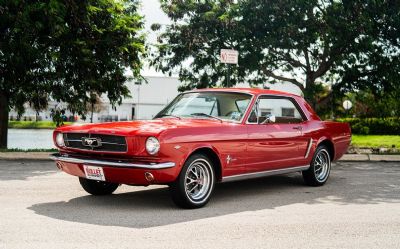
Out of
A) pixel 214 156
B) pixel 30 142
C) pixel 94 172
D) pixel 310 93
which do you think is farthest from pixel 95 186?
pixel 30 142

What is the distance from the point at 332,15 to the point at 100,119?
2009 inches

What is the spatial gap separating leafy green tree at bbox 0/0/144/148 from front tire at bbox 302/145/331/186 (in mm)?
8263

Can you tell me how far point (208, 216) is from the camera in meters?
6.12

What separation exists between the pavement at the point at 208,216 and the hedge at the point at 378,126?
26026mm

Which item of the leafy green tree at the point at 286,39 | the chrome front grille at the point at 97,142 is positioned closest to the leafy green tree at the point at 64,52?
the leafy green tree at the point at 286,39

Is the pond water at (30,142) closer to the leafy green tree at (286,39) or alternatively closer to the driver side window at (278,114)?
the leafy green tree at (286,39)

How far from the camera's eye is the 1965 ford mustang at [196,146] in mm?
6137

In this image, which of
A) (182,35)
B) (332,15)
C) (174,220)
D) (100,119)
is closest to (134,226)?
(174,220)

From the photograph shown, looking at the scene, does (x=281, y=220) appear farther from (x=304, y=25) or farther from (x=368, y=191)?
(x=304, y=25)

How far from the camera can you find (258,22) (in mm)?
16703

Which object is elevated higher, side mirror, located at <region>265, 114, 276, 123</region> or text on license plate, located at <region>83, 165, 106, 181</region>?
side mirror, located at <region>265, 114, 276, 123</region>

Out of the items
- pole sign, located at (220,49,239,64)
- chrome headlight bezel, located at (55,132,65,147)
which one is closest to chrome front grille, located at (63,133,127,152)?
chrome headlight bezel, located at (55,132,65,147)

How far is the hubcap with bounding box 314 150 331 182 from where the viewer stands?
29.2 feet

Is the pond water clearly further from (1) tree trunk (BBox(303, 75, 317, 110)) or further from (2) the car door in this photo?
(2) the car door
